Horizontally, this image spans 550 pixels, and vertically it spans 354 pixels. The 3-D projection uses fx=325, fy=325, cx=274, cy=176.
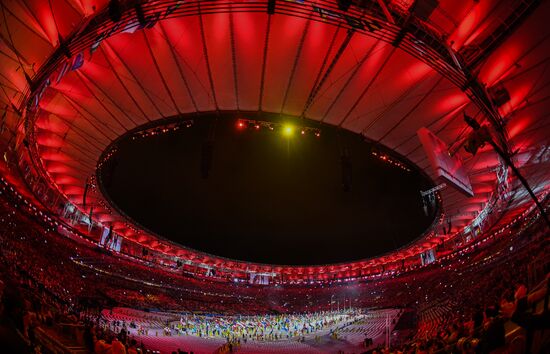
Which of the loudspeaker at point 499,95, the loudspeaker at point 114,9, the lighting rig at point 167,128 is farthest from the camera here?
the lighting rig at point 167,128

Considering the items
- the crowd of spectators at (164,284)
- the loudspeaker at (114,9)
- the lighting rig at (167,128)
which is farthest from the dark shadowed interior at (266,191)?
the loudspeaker at (114,9)

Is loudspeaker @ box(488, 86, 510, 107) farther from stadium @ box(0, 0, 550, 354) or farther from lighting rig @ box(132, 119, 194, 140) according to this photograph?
lighting rig @ box(132, 119, 194, 140)

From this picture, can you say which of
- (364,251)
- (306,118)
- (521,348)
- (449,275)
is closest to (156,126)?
(306,118)

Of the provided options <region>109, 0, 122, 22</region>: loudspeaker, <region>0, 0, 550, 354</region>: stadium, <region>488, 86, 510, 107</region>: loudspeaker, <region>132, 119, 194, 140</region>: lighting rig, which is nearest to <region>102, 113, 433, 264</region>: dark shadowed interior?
<region>0, 0, 550, 354</region>: stadium

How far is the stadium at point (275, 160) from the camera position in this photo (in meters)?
10.8

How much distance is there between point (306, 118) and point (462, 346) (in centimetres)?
1445

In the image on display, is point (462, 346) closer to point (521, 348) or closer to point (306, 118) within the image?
point (521, 348)

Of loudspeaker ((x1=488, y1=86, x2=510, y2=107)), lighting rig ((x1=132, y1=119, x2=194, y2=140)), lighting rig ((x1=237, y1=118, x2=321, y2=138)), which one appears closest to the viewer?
loudspeaker ((x1=488, y1=86, x2=510, y2=107))

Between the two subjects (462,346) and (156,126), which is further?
(156,126)

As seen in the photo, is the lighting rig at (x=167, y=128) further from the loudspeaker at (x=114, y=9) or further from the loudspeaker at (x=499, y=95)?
the loudspeaker at (x=499, y=95)

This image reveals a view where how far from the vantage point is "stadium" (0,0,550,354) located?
1077cm

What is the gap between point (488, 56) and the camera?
12.1 metres

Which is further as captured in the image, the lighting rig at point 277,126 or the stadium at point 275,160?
the lighting rig at point 277,126

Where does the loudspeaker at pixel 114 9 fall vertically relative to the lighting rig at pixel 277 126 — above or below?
below
